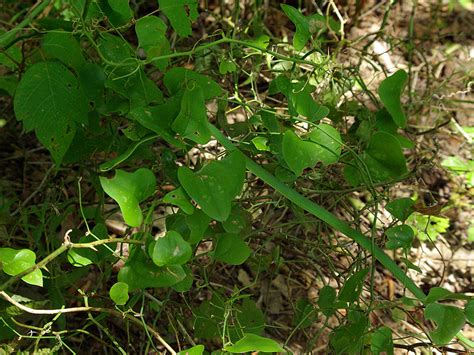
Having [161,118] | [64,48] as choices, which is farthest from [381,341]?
[64,48]

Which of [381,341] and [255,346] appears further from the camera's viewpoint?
[381,341]

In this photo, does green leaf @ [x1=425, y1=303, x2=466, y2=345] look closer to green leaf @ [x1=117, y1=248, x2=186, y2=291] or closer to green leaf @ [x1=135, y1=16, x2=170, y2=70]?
green leaf @ [x1=117, y1=248, x2=186, y2=291]

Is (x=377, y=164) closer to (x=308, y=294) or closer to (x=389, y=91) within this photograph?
(x=389, y=91)

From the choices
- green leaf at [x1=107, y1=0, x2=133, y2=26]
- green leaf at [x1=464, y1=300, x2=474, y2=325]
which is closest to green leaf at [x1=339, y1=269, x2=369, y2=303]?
green leaf at [x1=464, y1=300, x2=474, y2=325]

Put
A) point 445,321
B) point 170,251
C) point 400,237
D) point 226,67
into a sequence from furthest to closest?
point 226,67
point 400,237
point 445,321
point 170,251

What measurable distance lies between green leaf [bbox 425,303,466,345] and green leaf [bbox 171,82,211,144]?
527 millimetres

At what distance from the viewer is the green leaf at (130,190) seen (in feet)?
3.83

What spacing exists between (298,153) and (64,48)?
532 millimetres

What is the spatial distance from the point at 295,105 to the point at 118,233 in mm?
754

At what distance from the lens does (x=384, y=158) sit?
4.57 ft

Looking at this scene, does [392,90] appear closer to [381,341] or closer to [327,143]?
[327,143]

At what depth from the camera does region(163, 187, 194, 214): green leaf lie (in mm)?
1170

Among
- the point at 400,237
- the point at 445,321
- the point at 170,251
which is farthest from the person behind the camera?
the point at 400,237

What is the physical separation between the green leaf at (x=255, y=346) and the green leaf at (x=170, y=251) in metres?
0.17
